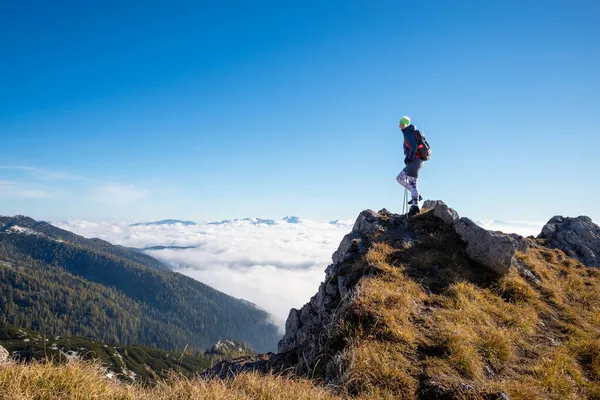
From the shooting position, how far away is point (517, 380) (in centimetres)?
752

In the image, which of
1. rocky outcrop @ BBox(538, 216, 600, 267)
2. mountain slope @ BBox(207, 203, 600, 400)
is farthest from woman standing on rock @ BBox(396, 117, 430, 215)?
rocky outcrop @ BBox(538, 216, 600, 267)

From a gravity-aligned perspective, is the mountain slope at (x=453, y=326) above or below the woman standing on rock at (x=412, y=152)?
below

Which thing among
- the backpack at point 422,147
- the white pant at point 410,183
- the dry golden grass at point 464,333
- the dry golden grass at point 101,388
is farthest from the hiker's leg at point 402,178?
the dry golden grass at point 101,388

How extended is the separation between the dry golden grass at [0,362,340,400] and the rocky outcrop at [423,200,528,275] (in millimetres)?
11213

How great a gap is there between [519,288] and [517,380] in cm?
643

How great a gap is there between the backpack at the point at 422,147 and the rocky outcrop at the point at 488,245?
13.6 feet

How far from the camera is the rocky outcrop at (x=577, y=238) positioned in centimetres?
2394

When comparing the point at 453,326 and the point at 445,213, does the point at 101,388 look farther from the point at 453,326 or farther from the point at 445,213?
the point at 445,213

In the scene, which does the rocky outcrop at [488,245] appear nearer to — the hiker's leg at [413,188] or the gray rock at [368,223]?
the hiker's leg at [413,188]

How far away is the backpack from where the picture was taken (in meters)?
18.8

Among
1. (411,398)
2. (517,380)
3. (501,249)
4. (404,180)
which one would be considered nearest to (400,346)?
(411,398)

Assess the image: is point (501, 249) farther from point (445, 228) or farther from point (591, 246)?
point (591, 246)

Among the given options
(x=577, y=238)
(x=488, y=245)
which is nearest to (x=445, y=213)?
(x=488, y=245)

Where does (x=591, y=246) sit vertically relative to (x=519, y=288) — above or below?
above
